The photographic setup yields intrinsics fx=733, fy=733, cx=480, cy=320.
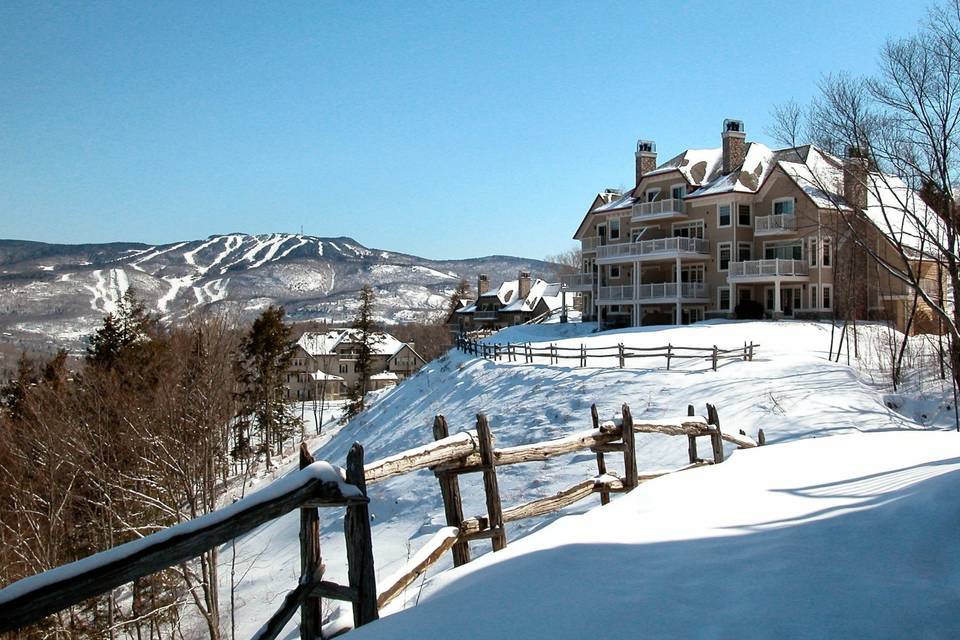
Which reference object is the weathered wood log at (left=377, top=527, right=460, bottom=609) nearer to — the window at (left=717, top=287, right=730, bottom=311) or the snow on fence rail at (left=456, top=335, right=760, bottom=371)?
the snow on fence rail at (left=456, top=335, right=760, bottom=371)

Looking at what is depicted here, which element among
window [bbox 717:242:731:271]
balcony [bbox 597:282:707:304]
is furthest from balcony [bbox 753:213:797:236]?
balcony [bbox 597:282:707:304]

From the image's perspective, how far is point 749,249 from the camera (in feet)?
145

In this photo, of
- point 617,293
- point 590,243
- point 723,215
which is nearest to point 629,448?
point 723,215

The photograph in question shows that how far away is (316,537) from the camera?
186 inches

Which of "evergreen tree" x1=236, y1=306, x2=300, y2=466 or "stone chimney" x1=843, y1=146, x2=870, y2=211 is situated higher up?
"stone chimney" x1=843, y1=146, x2=870, y2=211

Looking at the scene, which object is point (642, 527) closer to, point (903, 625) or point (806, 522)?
point (806, 522)

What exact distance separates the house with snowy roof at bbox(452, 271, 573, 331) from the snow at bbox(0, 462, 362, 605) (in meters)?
68.3

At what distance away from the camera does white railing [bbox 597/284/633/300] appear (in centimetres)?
4720

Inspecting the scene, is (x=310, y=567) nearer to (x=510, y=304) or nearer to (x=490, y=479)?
(x=490, y=479)

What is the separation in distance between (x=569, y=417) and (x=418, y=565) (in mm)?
18712

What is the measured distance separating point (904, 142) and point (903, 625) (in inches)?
989

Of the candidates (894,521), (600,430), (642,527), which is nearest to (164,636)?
(600,430)

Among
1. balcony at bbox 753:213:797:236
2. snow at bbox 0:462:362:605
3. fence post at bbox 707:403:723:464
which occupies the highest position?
balcony at bbox 753:213:797:236

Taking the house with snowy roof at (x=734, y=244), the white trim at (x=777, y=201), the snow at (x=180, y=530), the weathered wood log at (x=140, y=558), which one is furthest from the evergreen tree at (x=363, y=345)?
the weathered wood log at (x=140, y=558)
